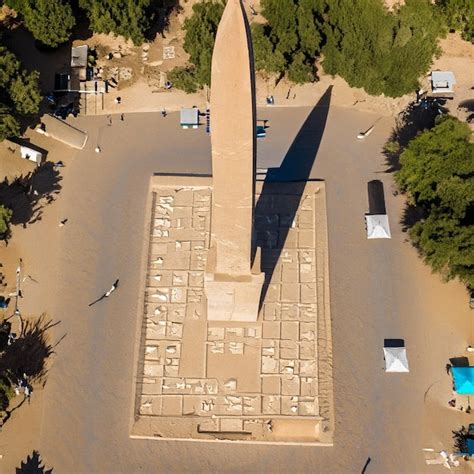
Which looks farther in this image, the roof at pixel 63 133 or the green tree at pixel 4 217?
the roof at pixel 63 133

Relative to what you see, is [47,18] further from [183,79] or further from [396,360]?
[396,360]

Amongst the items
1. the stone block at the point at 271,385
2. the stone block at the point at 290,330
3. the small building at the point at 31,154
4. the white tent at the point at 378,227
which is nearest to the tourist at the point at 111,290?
the stone block at the point at 290,330

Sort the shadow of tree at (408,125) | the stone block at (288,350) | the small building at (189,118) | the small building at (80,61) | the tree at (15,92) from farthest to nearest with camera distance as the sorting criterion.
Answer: the small building at (80,61) < the small building at (189,118) < the shadow of tree at (408,125) < the tree at (15,92) < the stone block at (288,350)

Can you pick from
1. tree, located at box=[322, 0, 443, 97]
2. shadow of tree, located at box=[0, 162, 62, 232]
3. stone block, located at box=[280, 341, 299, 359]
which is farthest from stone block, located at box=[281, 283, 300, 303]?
shadow of tree, located at box=[0, 162, 62, 232]

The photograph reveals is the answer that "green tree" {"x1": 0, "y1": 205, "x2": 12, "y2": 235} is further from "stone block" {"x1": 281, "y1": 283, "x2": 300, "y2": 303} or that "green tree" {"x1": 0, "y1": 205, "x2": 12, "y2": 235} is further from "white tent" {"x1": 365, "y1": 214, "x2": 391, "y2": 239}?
"white tent" {"x1": 365, "y1": 214, "x2": 391, "y2": 239}

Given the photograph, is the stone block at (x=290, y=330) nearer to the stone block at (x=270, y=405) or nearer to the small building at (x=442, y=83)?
the stone block at (x=270, y=405)

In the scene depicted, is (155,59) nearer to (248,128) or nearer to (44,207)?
(44,207)
